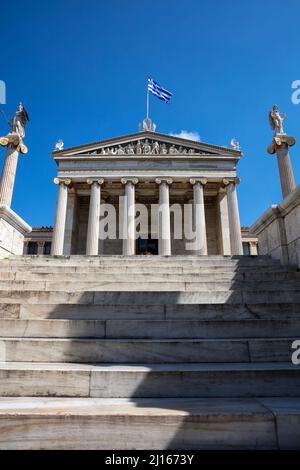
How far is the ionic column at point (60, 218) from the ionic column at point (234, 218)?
1486 cm

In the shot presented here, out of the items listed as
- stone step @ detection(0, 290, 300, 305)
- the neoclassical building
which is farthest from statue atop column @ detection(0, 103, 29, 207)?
the neoclassical building

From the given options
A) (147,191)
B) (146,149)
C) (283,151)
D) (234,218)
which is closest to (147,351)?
(283,151)

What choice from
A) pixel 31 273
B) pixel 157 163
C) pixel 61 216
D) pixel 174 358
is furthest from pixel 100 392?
pixel 157 163

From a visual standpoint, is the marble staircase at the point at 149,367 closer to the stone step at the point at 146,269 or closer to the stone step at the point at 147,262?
the stone step at the point at 146,269

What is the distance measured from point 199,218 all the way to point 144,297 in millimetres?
20608

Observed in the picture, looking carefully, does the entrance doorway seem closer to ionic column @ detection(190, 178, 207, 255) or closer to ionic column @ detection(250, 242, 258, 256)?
ionic column @ detection(190, 178, 207, 255)

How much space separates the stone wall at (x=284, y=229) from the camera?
7.17 m

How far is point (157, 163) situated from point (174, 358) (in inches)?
1011

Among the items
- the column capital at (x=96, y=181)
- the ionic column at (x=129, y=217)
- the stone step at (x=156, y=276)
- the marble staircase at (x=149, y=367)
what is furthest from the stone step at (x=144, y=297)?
the column capital at (x=96, y=181)

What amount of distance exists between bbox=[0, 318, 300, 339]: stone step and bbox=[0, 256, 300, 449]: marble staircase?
2 cm

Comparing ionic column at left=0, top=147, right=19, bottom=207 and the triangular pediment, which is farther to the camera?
the triangular pediment

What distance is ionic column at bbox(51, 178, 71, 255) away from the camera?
79.7 ft

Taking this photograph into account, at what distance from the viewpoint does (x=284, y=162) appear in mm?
13312

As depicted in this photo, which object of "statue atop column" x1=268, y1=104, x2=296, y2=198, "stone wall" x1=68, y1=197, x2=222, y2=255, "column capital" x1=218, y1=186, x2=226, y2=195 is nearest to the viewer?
"statue atop column" x1=268, y1=104, x2=296, y2=198
